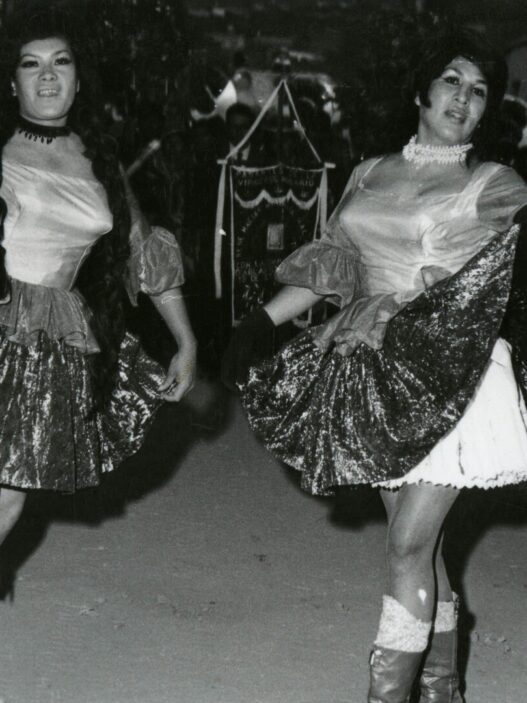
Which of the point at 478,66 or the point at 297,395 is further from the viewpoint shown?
the point at 297,395

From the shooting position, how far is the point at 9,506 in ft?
9.50

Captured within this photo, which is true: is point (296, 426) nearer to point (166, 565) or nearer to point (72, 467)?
point (72, 467)

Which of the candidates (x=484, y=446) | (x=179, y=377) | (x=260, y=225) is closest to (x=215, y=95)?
(x=260, y=225)

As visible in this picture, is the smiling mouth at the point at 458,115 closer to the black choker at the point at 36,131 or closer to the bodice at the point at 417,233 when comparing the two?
the bodice at the point at 417,233

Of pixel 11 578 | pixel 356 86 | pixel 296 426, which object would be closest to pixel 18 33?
pixel 296 426

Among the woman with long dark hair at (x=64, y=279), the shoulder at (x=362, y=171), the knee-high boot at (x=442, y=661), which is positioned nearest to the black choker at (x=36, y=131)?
the woman with long dark hair at (x=64, y=279)

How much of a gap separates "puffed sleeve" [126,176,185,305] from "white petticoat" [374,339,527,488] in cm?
93

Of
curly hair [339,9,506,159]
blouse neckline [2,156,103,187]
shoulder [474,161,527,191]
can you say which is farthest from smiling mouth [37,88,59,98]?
shoulder [474,161,527,191]

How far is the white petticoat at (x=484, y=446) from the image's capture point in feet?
8.50

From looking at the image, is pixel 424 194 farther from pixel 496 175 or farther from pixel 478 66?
pixel 478 66

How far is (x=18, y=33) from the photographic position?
9.48ft

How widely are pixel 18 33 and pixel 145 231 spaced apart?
0.65 m

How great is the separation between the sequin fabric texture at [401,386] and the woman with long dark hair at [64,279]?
48 cm

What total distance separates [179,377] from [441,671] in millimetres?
1133
